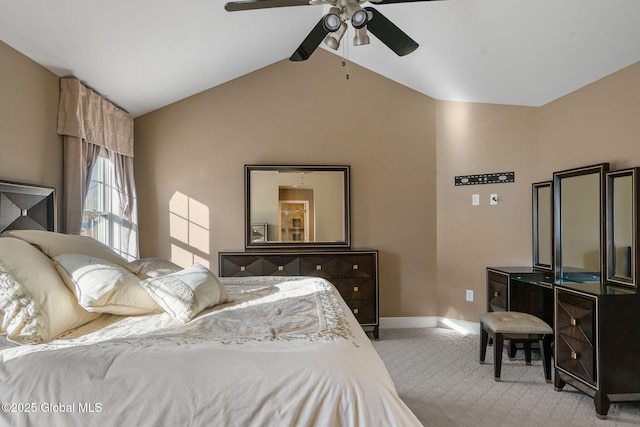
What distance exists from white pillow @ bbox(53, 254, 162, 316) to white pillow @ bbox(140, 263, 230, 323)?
2.8 inches

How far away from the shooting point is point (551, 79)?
341 cm

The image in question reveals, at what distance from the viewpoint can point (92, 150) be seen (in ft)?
11.0

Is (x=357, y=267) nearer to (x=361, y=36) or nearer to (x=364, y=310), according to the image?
(x=364, y=310)

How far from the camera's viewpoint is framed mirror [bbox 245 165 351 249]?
4398mm

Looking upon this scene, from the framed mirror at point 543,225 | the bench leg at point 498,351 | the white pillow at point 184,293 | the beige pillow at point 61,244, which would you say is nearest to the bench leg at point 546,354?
the bench leg at point 498,351

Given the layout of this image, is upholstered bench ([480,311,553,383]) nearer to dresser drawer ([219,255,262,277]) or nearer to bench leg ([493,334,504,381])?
bench leg ([493,334,504,381])

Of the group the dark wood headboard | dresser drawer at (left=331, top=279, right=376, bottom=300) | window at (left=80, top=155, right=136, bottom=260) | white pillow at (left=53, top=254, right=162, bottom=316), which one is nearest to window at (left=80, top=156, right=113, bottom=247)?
window at (left=80, top=155, right=136, bottom=260)

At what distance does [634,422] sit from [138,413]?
112 inches

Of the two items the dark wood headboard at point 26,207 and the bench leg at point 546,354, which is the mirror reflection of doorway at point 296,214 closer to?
the dark wood headboard at point 26,207

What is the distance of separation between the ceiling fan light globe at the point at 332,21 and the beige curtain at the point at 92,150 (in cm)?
213

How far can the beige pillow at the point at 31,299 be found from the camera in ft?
4.95

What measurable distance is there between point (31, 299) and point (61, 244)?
537 mm

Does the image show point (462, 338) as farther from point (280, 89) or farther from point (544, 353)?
point (280, 89)

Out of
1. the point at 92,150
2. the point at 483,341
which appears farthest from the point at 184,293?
the point at 483,341
